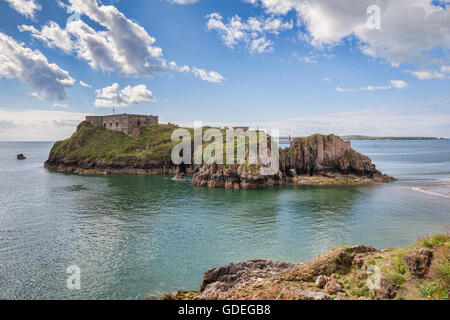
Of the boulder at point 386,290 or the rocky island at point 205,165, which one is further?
the rocky island at point 205,165

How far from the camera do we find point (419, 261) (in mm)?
13484

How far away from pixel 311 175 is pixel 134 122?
10990cm

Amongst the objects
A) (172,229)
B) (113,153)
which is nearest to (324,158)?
(172,229)

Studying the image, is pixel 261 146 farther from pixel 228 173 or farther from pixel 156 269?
pixel 156 269

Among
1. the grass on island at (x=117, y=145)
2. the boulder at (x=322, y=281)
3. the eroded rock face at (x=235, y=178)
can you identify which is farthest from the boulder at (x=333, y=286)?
the grass on island at (x=117, y=145)

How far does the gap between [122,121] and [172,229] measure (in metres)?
127

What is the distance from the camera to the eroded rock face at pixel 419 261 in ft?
43.5

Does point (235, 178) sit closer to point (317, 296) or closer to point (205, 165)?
point (205, 165)

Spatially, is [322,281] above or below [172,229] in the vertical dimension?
above

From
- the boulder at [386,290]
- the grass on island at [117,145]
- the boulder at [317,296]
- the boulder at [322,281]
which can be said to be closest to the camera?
the boulder at [386,290]

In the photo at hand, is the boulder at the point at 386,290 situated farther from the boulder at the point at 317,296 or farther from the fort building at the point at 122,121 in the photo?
the fort building at the point at 122,121

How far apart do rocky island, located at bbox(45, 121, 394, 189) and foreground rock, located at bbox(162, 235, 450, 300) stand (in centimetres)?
5471

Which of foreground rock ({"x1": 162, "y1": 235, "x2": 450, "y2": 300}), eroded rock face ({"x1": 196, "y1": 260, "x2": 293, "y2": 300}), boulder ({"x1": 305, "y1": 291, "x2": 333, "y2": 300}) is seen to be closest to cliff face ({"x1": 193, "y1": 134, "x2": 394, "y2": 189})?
eroded rock face ({"x1": 196, "y1": 260, "x2": 293, "y2": 300})

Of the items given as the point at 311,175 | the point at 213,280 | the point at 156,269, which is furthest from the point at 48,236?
the point at 311,175
